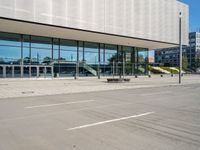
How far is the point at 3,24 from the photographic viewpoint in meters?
29.1

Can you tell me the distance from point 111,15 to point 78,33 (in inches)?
236

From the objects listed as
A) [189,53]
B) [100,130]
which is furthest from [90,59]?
[189,53]

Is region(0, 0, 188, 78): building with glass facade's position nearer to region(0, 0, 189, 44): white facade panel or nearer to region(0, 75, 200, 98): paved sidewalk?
region(0, 0, 189, 44): white facade panel

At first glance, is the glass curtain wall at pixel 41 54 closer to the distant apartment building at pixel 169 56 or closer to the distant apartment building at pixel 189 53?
the distant apartment building at pixel 189 53

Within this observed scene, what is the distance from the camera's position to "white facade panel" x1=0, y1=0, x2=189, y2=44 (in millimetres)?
27938

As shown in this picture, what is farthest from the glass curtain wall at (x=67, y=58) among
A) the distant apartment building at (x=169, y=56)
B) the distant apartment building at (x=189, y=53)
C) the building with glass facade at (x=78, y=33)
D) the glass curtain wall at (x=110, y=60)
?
the distant apartment building at (x=169, y=56)

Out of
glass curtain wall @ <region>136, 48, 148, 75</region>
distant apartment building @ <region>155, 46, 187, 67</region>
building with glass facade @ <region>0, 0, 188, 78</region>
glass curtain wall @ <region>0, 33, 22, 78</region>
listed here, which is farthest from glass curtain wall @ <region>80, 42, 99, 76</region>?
distant apartment building @ <region>155, 46, 187, 67</region>

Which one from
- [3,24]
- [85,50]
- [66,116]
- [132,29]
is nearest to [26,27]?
[3,24]

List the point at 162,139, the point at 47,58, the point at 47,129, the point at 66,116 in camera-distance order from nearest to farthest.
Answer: the point at 162,139, the point at 47,129, the point at 66,116, the point at 47,58

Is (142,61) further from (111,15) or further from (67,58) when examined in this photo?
(67,58)

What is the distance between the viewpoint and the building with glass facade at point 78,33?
29.5m

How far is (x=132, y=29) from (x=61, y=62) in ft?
43.9

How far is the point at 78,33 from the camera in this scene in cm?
3519

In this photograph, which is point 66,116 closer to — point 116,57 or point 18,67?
point 18,67
